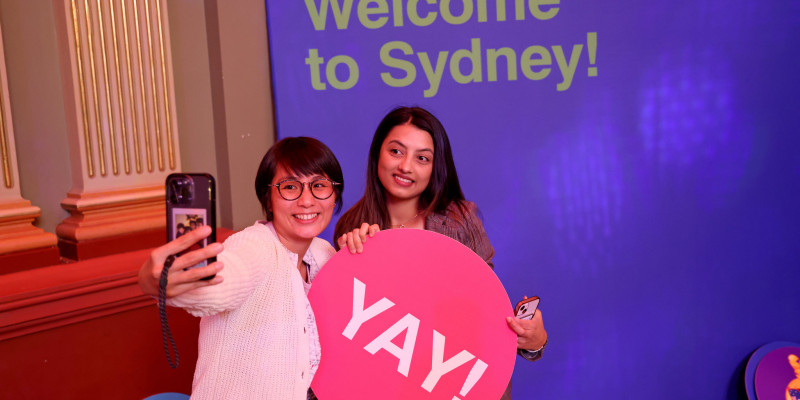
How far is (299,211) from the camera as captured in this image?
1227mm

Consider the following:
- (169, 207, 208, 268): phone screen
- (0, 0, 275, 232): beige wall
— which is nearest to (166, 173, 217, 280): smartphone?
(169, 207, 208, 268): phone screen

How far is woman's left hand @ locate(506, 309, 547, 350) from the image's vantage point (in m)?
1.37

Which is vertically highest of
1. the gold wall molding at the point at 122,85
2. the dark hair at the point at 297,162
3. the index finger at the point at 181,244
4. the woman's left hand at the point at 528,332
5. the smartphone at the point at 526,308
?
the gold wall molding at the point at 122,85

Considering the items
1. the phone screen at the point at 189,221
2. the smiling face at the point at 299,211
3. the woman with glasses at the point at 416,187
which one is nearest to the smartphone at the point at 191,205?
the phone screen at the point at 189,221

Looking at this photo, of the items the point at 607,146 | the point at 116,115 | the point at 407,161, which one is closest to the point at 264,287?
the point at 407,161

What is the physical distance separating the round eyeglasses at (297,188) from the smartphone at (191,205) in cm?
31

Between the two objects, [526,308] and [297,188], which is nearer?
[297,188]

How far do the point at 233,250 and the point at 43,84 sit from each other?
1.31m

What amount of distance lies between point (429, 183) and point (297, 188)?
0.51 metres

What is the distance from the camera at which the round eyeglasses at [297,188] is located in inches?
48.4

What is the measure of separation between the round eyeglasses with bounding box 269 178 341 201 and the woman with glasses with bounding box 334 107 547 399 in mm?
290

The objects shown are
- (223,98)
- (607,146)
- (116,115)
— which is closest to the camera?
(116,115)

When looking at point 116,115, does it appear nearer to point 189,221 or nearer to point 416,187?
point 416,187

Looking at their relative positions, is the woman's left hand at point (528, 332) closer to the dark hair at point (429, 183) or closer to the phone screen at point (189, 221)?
the dark hair at point (429, 183)
